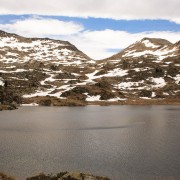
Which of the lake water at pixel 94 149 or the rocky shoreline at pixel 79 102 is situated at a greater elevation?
the rocky shoreline at pixel 79 102

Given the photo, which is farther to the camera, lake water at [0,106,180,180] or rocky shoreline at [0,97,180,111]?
rocky shoreline at [0,97,180,111]

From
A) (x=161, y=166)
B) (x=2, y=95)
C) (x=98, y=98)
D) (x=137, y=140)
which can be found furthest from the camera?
(x=98, y=98)

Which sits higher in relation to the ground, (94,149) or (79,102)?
(79,102)

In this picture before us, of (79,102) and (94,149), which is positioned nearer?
(94,149)

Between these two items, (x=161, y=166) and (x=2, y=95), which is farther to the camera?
(x=2, y=95)

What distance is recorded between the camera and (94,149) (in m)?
57.3

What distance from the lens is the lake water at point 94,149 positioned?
144 feet

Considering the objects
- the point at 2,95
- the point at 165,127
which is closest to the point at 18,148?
the point at 165,127

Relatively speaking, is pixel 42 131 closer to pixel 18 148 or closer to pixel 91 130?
pixel 91 130

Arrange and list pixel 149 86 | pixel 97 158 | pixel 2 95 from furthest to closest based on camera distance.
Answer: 1. pixel 149 86
2. pixel 2 95
3. pixel 97 158

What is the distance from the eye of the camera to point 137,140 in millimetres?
65938

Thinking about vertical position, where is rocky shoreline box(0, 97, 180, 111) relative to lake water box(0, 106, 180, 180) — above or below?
above

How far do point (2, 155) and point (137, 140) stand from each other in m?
27.0

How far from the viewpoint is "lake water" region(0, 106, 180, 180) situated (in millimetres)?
43747
